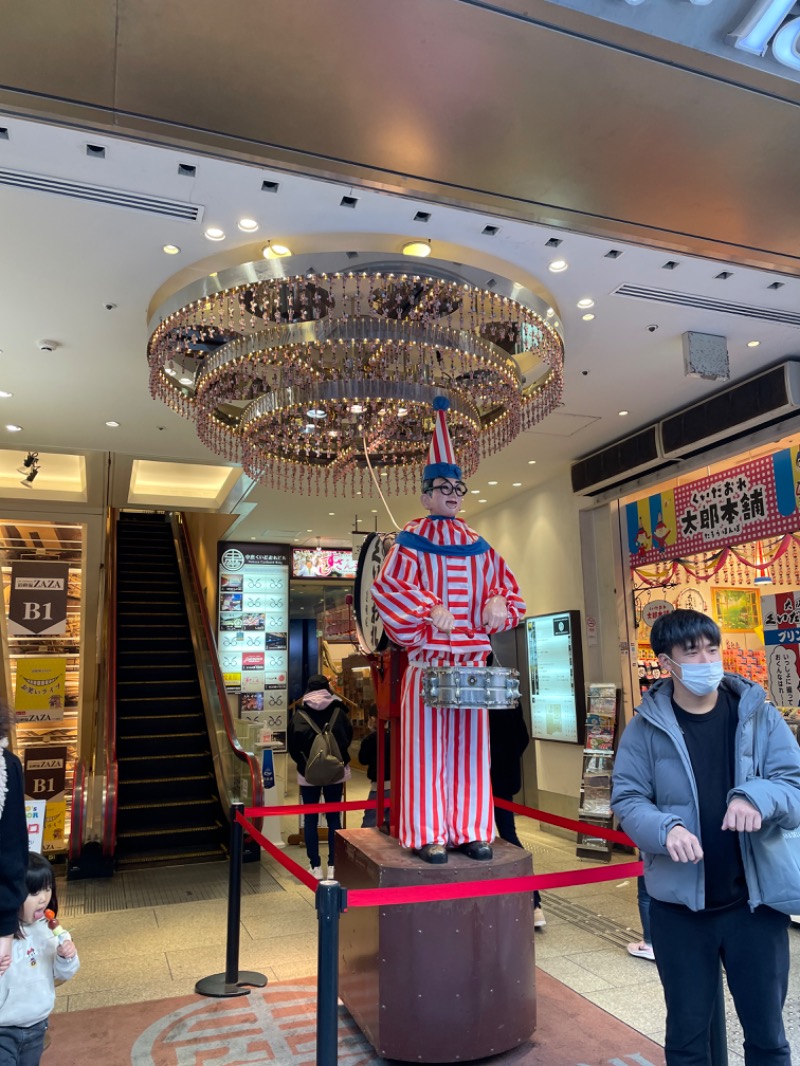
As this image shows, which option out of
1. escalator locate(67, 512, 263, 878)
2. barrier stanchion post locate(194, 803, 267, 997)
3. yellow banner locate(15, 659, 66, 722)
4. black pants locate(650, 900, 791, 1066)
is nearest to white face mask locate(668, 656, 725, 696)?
black pants locate(650, 900, 791, 1066)

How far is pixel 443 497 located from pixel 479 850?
1.67m

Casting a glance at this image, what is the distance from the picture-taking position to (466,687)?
3293 millimetres

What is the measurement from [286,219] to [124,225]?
812 millimetres

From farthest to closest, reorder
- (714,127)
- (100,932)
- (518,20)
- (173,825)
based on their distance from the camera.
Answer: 1. (173,825)
2. (100,932)
3. (714,127)
4. (518,20)

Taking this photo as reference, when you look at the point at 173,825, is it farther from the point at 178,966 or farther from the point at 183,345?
the point at 183,345

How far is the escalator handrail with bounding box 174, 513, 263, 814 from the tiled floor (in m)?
0.75

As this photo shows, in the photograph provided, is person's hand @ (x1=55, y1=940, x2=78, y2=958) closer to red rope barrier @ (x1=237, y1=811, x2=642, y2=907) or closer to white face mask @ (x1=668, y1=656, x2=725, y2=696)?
red rope barrier @ (x1=237, y1=811, x2=642, y2=907)

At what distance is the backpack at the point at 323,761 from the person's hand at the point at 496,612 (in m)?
3.18

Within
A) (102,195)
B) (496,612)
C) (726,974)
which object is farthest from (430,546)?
(102,195)

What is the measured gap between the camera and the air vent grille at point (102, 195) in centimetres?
347

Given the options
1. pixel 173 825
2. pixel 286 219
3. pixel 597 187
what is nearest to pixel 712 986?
pixel 597 187

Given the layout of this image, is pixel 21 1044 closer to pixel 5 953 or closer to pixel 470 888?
pixel 5 953

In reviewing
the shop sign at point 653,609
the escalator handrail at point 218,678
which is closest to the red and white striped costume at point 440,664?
the escalator handrail at point 218,678

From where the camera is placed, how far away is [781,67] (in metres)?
3.07
